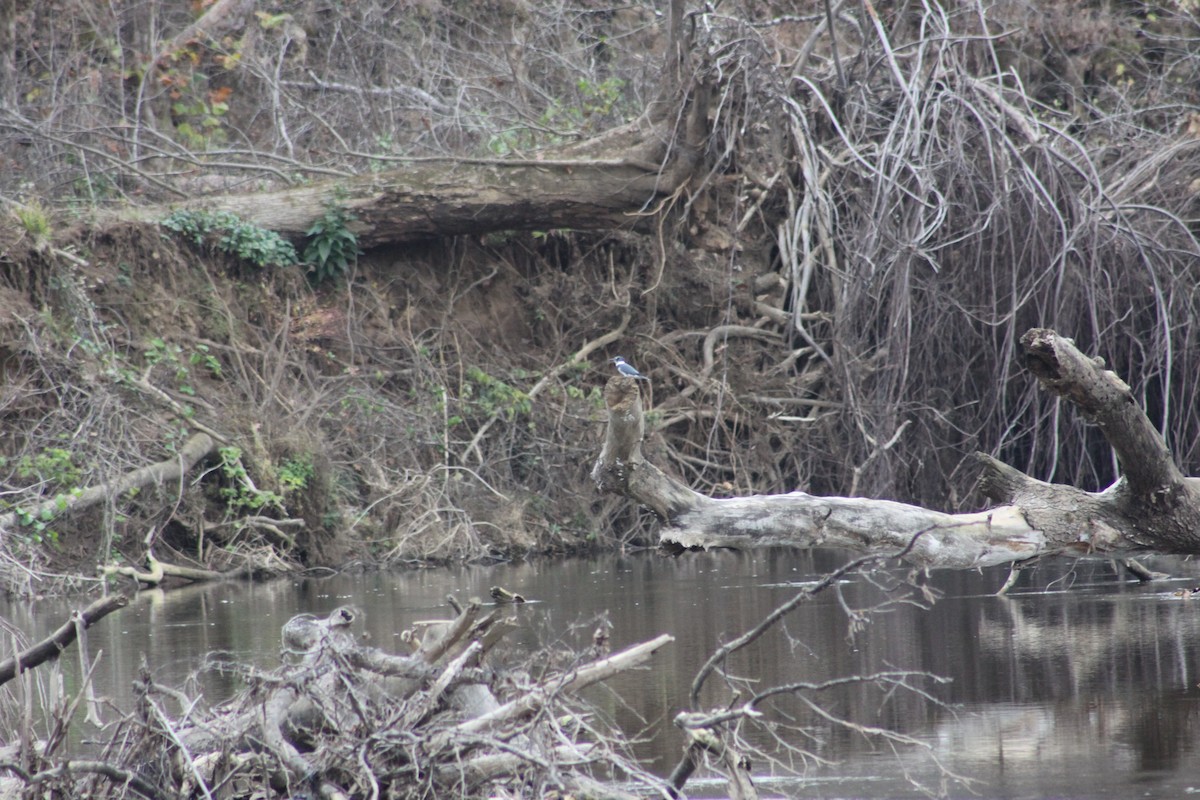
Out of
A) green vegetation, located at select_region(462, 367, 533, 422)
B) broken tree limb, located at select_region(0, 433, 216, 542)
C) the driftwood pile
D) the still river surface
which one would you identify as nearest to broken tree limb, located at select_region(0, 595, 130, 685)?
the driftwood pile

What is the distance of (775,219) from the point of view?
16766mm

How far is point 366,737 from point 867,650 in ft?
13.1

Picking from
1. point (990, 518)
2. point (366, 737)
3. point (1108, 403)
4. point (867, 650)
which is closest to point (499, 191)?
point (867, 650)

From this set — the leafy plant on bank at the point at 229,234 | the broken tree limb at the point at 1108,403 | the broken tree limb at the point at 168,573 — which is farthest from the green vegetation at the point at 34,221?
the broken tree limb at the point at 1108,403

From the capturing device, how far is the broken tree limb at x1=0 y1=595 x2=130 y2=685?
4605 mm

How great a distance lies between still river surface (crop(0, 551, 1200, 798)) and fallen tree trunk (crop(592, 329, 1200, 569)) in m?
0.65

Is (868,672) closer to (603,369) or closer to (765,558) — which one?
(765,558)

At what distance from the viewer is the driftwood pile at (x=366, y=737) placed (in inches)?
180

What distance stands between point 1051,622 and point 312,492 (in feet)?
23.1

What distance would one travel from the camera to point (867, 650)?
8.01m

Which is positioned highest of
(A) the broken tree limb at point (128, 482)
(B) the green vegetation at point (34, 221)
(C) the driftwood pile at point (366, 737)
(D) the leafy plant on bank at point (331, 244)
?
(B) the green vegetation at point (34, 221)

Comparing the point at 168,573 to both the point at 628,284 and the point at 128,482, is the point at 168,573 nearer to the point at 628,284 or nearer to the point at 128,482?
the point at 128,482

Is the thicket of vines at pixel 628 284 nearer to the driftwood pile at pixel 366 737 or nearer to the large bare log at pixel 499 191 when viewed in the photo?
the large bare log at pixel 499 191

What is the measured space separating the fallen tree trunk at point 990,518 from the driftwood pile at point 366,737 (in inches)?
47.9
